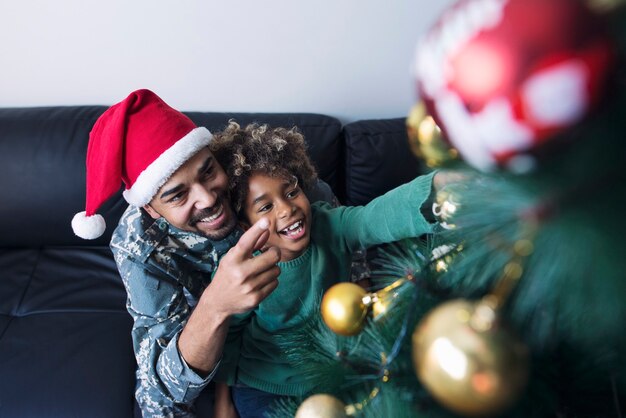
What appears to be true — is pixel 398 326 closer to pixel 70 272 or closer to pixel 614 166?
pixel 614 166

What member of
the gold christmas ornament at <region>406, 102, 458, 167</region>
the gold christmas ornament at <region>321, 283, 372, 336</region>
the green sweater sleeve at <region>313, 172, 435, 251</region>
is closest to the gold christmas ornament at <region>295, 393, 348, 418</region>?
the gold christmas ornament at <region>321, 283, 372, 336</region>

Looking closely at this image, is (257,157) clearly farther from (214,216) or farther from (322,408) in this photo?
(322,408)

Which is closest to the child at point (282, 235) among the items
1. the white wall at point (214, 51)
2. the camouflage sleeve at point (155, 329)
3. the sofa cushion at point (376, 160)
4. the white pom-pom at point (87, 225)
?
the camouflage sleeve at point (155, 329)

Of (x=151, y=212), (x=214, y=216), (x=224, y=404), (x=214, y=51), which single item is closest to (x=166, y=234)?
(x=151, y=212)

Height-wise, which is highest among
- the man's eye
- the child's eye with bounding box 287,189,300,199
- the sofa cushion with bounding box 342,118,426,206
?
the man's eye

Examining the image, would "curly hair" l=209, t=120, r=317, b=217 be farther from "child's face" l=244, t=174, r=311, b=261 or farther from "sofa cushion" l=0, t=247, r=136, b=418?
"sofa cushion" l=0, t=247, r=136, b=418

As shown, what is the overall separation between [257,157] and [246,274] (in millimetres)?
285

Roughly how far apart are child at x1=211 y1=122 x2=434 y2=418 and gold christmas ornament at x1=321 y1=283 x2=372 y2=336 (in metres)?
0.31

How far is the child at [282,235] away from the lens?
84 centimetres

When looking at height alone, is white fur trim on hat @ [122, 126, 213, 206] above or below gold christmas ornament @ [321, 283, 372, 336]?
below

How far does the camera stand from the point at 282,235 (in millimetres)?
845

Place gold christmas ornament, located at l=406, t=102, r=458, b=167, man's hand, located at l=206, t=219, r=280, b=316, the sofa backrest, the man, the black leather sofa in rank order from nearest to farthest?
1. gold christmas ornament, located at l=406, t=102, r=458, b=167
2. man's hand, located at l=206, t=219, r=280, b=316
3. the man
4. the black leather sofa
5. the sofa backrest

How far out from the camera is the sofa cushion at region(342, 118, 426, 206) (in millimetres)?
1521

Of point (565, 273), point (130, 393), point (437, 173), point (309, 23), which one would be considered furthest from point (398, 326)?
point (309, 23)
